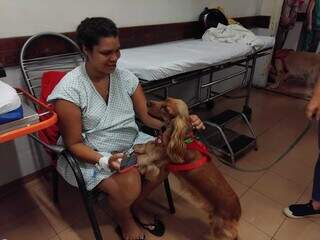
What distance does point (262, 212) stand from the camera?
1691 mm

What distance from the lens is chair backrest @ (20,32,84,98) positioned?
1571 millimetres

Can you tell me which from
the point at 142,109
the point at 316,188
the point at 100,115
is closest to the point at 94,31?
the point at 100,115

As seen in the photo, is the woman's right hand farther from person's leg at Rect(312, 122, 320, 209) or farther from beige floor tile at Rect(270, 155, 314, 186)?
beige floor tile at Rect(270, 155, 314, 186)

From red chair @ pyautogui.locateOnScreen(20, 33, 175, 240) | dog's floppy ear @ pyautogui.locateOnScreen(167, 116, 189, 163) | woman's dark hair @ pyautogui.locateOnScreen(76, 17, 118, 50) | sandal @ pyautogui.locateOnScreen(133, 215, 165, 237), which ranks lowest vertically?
sandal @ pyautogui.locateOnScreen(133, 215, 165, 237)

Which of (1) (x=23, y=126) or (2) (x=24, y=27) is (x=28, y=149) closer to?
(2) (x=24, y=27)

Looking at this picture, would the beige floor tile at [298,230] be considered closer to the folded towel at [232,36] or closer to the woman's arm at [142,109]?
the woman's arm at [142,109]

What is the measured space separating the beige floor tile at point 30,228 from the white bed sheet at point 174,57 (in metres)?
1.00

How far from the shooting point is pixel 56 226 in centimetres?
157

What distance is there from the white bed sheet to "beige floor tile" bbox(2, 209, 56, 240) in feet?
3.29

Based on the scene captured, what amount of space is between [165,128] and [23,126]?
2.04 feet

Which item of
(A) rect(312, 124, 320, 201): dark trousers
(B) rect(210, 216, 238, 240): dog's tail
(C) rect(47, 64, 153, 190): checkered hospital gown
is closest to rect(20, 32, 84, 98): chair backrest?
(C) rect(47, 64, 153, 190): checkered hospital gown

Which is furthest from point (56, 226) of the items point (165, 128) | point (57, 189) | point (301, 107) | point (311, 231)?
point (301, 107)

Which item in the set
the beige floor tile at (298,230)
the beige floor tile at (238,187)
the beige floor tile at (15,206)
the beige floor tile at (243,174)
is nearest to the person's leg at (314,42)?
the beige floor tile at (243,174)

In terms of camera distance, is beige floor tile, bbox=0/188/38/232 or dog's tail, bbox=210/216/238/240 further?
beige floor tile, bbox=0/188/38/232
